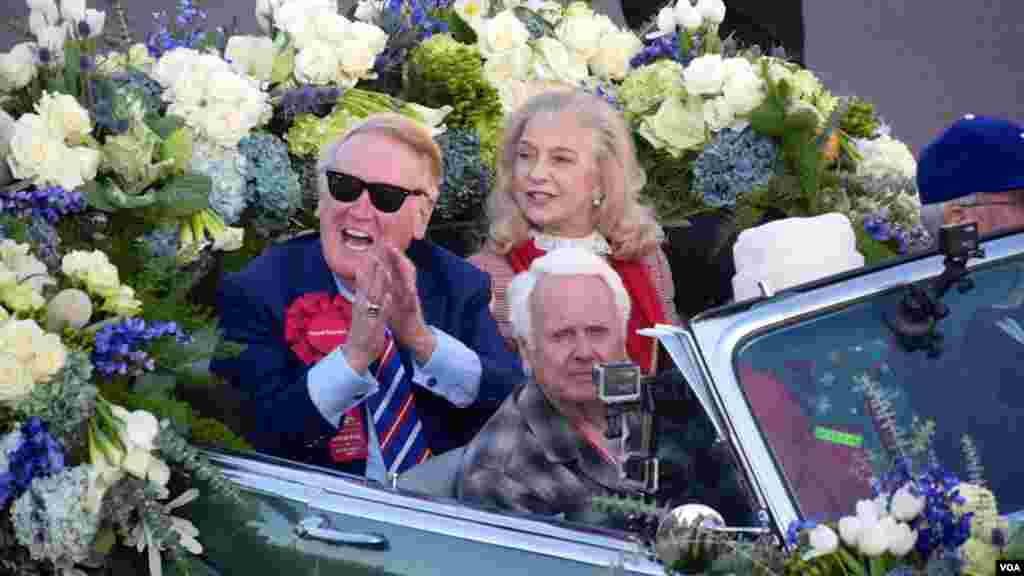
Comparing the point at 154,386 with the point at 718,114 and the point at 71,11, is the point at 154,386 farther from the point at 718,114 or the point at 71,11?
the point at 718,114

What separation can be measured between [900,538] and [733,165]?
8.90 feet

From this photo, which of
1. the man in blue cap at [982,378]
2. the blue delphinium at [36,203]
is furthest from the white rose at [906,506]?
the blue delphinium at [36,203]

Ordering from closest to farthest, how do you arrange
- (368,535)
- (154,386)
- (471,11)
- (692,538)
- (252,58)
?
(692,538) → (368,535) → (154,386) → (252,58) → (471,11)

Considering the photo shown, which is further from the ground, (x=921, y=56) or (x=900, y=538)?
(x=921, y=56)

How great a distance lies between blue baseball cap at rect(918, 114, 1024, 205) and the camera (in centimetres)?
492

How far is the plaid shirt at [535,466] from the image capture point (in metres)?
4.30

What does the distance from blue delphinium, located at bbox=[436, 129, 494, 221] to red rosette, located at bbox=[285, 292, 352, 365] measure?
0.66 metres

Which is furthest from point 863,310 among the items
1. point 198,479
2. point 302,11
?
point 302,11

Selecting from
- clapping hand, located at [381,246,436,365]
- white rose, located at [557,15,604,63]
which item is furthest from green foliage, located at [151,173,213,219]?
white rose, located at [557,15,604,63]

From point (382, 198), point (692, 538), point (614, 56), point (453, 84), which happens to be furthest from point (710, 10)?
point (692, 538)

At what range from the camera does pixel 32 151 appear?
15.9 feet

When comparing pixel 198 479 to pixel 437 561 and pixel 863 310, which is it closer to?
pixel 437 561

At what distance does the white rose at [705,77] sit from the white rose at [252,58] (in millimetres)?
1199

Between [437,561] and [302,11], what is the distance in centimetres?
230
